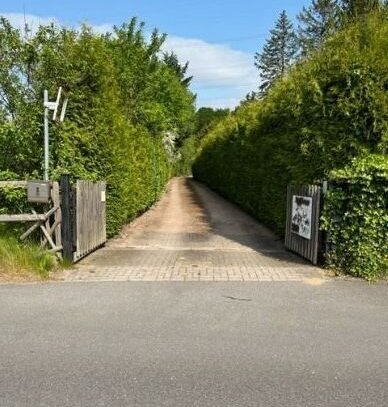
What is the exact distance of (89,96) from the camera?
34.4 ft

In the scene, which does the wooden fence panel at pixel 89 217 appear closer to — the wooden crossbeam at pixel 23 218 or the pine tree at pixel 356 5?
the wooden crossbeam at pixel 23 218

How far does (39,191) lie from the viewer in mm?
8219

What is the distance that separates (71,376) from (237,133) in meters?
16.2

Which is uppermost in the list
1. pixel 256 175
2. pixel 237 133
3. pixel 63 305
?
pixel 237 133

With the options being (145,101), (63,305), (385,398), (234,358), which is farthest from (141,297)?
(145,101)

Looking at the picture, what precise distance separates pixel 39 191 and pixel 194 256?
9.91 ft

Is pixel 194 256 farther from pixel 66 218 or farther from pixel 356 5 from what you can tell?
pixel 356 5

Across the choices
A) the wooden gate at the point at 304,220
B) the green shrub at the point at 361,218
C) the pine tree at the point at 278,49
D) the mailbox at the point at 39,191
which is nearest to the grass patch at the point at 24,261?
the mailbox at the point at 39,191

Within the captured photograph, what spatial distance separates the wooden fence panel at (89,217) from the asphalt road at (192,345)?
1748 millimetres

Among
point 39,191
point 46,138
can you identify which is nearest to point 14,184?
point 39,191

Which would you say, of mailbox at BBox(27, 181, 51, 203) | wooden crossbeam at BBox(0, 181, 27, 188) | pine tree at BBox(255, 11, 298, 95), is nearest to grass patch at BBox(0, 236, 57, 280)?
mailbox at BBox(27, 181, 51, 203)

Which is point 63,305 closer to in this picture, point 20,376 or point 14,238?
→ point 20,376

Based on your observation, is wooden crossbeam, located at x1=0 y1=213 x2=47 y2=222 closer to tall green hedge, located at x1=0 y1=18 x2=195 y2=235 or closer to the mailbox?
the mailbox

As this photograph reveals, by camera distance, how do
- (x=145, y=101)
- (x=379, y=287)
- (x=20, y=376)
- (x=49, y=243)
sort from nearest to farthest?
(x=20, y=376) < (x=379, y=287) < (x=49, y=243) < (x=145, y=101)
